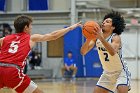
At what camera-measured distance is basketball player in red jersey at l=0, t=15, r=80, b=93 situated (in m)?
5.38

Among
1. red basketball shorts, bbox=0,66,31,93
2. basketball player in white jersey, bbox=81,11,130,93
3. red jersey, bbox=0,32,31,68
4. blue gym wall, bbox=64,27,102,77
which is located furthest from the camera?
blue gym wall, bbox=64,27,102,77

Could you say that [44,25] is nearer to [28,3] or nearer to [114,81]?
[28,3]

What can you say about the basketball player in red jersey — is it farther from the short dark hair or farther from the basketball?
the basketball

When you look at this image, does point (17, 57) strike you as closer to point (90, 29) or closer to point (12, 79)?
point (12, 79)

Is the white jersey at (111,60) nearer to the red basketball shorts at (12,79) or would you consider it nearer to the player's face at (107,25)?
the player's face at (107,25)

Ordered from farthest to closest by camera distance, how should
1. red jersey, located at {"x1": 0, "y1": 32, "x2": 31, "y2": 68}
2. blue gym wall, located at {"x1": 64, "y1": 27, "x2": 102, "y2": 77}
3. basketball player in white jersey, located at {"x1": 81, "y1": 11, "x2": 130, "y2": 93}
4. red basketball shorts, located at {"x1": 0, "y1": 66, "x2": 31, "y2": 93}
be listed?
blue gym wall, located at {"x1": 64, "y1": 27, "x2": 102, "y2": 77} → basketball player in white jersey, located at {"x1": 81, "y1": 11, "x2": 130, "y2": 93} → red jersey, located at {"x1": 0, "y1": 32, "x2": 31, "y2": 68} → red basketball shorts, located at {"x1": 0, "y1": 66, "x2": 31, "y2": 93}

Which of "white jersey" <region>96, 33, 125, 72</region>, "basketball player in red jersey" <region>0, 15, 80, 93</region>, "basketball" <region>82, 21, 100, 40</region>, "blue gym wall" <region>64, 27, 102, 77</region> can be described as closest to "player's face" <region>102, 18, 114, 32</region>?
"white jersey" <region>96, 33, 125, 72</region>

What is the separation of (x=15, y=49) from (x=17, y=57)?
12 cm

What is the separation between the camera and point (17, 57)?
5.47 m

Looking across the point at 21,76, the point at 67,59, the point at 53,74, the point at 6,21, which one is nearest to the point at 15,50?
the point at 21,76

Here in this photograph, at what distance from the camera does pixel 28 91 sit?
221 inches

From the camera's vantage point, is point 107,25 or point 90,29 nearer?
point 90,29

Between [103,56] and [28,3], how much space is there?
16828 mm

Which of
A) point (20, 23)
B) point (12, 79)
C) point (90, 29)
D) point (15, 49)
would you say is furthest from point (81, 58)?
point (12, 79)
